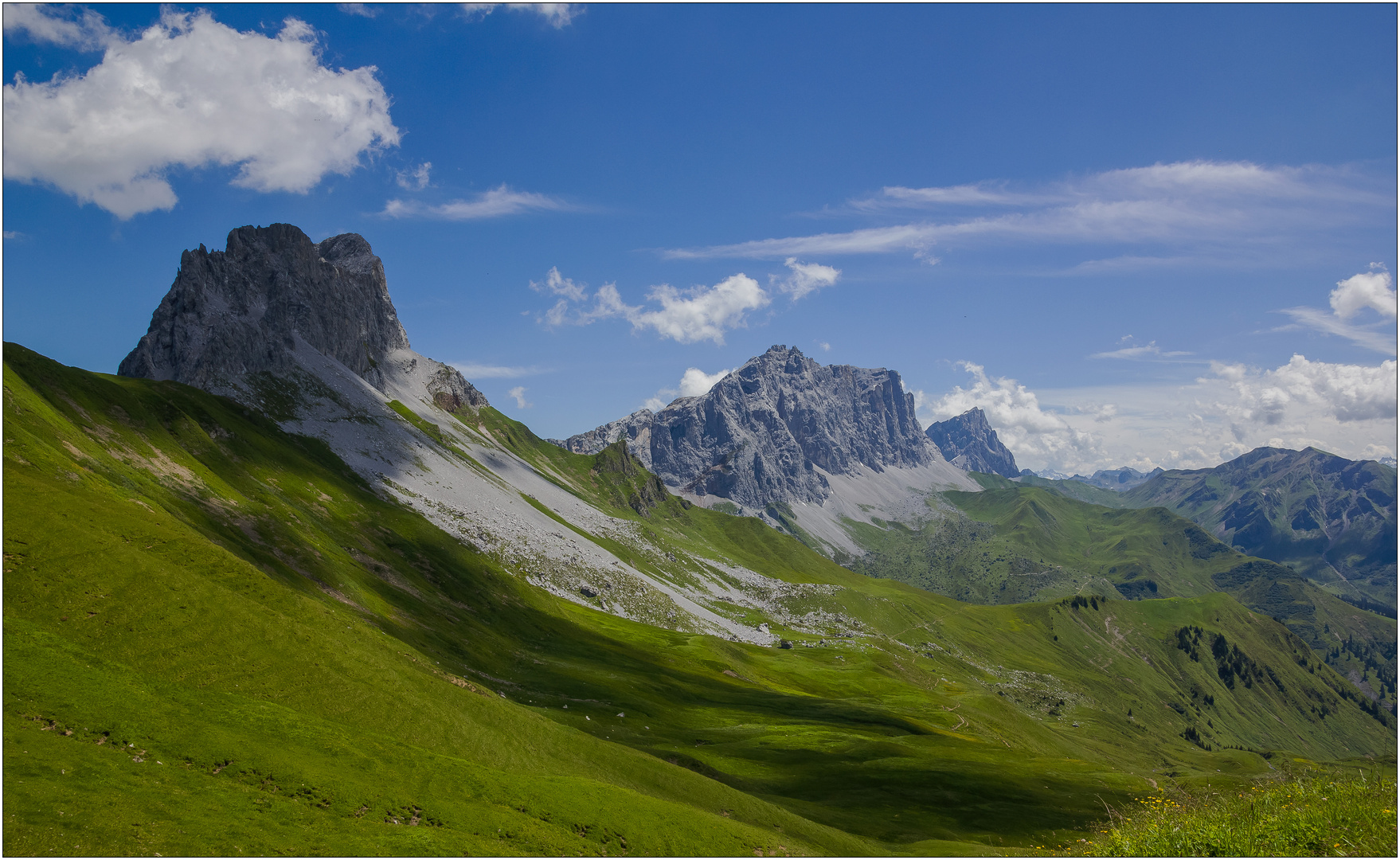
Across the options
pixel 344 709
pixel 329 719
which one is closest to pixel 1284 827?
pixel 329 719

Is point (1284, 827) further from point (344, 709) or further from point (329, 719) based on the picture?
point (344, 709)

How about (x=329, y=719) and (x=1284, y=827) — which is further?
(x=329, y=719)

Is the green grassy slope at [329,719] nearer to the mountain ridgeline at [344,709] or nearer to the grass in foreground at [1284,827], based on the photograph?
the mountain ridgeline at [344,709]

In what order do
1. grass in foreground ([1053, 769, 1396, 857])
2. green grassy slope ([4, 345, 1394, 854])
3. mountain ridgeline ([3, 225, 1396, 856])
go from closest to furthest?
1. grass in foreground ([1053, 769, 1396, 857])
2. green grassy slope ([4, 345, 1394, 854])
3. mountain ridgeline ([3, 225, 1396, 856])

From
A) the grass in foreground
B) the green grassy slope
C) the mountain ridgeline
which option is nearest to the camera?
the grass in foreground

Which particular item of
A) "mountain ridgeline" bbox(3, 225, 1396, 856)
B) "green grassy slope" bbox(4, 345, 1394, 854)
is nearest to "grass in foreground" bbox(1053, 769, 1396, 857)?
"mountain ridgeline" bbox(3, 225, 1396, 856)

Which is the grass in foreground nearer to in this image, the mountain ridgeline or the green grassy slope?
the mountain ridgeline

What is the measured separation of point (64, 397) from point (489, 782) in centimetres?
11603

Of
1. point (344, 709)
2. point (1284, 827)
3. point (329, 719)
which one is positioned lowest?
point (329, 719)

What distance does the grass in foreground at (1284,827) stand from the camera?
2139cm

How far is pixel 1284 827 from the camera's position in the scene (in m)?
22.6

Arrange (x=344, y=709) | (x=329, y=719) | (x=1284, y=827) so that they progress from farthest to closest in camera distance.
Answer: (x=344, y=709)
(x=329, y=719)
(x=1284, y=827)

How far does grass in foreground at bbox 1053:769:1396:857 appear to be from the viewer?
21.4m

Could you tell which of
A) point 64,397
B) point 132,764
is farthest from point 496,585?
point 132,764
